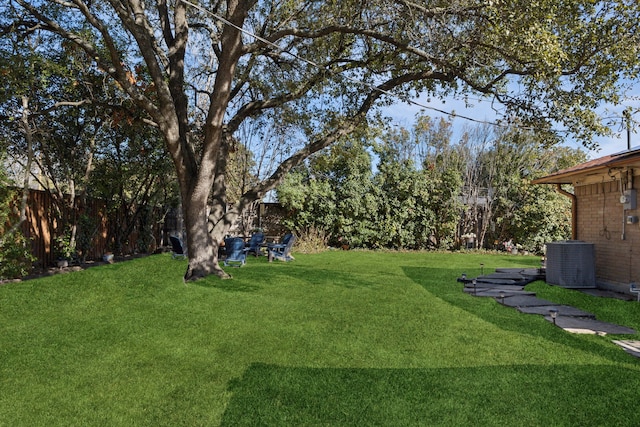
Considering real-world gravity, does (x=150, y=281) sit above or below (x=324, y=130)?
below

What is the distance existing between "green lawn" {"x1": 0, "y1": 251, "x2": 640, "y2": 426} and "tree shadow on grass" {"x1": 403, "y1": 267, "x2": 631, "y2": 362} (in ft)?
0.11

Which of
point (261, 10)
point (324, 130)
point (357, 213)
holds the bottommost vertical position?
point (357, 213)

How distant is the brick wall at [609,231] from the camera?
707 cm

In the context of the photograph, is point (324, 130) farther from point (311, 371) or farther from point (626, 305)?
point (311, 371)

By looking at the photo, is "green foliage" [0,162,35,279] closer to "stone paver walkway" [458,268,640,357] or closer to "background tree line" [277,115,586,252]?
"stone paver walkway" [458,268,640,357]

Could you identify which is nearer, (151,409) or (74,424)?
(74,424)

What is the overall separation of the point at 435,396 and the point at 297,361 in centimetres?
125

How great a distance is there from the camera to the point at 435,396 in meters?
3.06

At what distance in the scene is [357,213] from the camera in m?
15.5

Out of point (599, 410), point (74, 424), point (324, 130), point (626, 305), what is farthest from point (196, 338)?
point (324, 130)

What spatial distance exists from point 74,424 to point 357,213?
1324 centimetres

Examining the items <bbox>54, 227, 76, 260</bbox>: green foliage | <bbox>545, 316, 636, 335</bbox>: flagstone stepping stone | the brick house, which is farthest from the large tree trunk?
the brick house

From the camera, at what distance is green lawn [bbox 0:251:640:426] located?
2.82 metres

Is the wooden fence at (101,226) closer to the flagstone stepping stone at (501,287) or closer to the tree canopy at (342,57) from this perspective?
the tree canopy at (342,57)
